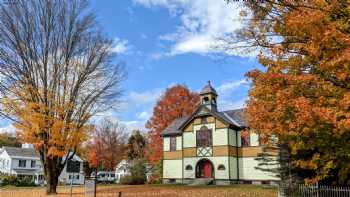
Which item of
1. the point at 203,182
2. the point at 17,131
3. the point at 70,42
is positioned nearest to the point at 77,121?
the point at 17,131

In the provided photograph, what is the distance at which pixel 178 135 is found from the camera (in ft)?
131

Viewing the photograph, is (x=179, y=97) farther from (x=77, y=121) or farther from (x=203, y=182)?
(x=77, y=121)

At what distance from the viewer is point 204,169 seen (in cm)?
3684

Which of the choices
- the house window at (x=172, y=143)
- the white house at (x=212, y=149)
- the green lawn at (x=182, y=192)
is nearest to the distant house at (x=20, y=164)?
the house window at (x=172, y=143)

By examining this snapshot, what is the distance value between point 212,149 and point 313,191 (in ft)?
59.3

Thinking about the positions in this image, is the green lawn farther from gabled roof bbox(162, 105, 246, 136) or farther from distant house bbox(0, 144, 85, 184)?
distant house bbox(0, 144, 85, 184)

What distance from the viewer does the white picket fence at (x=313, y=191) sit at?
17.1 m

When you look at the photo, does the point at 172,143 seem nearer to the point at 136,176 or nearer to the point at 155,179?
the point at 136,176

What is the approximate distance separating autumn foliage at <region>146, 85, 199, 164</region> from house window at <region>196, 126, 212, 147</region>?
16.5 metres

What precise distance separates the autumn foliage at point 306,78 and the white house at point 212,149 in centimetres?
2074

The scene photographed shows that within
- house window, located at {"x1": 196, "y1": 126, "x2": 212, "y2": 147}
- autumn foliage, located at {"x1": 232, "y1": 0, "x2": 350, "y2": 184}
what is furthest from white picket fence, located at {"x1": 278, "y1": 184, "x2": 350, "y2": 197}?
house window, located at {"x1": 196, "y1": 126, "x2": 212, "y2": 147}

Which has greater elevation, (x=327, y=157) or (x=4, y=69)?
(x=4, y=69)

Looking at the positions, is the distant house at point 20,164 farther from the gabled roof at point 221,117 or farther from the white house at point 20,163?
the gabled roof at point 221,117

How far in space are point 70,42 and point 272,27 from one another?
1819cm
